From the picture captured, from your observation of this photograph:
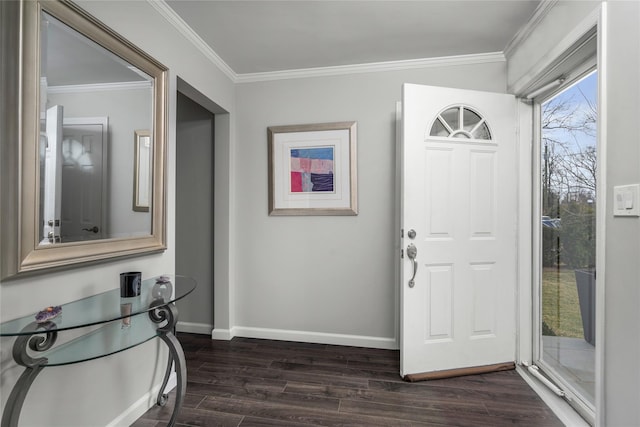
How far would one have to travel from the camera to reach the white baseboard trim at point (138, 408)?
1.61 meters

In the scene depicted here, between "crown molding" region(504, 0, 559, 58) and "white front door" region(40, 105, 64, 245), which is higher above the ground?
"crown molding" region(504, 0, 559, 58)

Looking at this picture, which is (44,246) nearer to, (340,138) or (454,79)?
(340,138)

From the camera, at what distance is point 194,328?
9.86 feet

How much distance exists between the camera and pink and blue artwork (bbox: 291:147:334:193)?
2.70 meters

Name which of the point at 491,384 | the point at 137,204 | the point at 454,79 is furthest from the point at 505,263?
the point at 137,204

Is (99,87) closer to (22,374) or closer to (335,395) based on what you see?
(22,374)

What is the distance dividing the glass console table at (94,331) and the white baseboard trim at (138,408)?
0.38 metres

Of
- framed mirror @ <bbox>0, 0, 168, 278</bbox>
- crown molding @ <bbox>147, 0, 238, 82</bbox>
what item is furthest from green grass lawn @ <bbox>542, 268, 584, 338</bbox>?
crown molding @ <bbox>147, 0, 238, 82</bbox>

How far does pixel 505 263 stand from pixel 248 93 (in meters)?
2.61

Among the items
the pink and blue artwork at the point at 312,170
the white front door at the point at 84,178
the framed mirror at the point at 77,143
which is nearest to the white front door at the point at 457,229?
the pink and blue artwork at the point at 312,170

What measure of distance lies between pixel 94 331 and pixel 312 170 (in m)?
1.89

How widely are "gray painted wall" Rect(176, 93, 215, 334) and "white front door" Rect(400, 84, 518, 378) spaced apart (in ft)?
6.17

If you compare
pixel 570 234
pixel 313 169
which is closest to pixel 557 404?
pixel 570 234

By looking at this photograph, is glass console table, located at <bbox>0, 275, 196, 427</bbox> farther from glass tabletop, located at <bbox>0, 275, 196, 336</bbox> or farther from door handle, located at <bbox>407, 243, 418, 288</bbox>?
door handle, located at <bbox>407, 243, 418, 288</bbox>
